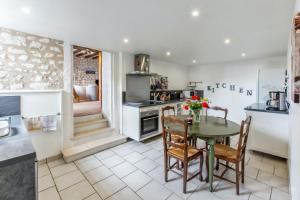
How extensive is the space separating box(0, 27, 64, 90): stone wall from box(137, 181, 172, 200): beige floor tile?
2380 mm

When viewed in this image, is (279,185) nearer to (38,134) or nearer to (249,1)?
(249,1)

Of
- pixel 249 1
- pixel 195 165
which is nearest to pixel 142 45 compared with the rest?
pixel 249 1

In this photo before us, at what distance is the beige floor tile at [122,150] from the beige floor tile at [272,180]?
229 centimetres

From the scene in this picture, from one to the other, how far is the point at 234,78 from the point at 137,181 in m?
4.55

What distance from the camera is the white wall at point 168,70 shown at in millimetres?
3988

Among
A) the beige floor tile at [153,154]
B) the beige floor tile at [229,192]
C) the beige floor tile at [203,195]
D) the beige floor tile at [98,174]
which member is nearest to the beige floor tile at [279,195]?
the beige floor tile at [229,192]

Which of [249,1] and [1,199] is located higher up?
[249,1]

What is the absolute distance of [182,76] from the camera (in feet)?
19.3

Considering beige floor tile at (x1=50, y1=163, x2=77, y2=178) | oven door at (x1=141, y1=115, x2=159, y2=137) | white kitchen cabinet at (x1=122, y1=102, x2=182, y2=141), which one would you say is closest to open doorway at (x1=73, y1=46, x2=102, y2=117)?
white kitchen cabinet at (x1=122, y1=102, x2=182, y2=141)

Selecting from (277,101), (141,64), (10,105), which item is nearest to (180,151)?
(277,101)

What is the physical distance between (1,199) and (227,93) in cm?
567

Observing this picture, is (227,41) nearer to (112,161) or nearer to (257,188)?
(257,188)

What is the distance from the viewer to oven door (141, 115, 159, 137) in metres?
3.55

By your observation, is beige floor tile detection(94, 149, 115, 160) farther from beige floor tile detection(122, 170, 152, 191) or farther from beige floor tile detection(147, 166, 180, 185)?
beige floor tile detection(147, 166, 180, 185)
